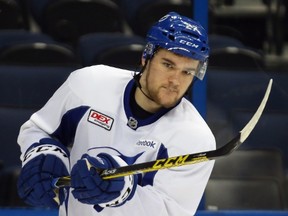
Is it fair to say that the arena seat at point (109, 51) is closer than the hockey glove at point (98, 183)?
No

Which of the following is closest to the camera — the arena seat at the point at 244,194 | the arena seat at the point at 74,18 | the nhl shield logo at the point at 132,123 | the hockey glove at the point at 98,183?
the hockey glove at the point at 98,183

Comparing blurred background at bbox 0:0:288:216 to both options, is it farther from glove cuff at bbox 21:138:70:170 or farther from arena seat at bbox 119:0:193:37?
glove cuff at bbox 21:138:70:170

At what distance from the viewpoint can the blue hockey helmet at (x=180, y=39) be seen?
2.59 metres

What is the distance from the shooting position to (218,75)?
383 centimetres

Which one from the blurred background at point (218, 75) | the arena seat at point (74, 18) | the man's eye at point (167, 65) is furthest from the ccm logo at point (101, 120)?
the arena seat at point (74, 18)

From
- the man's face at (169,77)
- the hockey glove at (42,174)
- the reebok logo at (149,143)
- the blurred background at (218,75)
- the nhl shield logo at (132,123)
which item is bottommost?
the blurred background at (218,75)

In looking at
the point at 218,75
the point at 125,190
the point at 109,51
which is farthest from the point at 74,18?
the point at 125,190

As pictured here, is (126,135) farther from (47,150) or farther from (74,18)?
(74,18)

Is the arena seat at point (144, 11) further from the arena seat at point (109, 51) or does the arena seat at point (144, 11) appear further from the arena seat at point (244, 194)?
the arena seat at point (244, 194)

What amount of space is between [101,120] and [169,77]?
25cm

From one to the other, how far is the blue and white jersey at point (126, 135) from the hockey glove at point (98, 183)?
0.12 metres

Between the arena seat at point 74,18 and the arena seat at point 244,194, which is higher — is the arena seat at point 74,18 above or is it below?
above

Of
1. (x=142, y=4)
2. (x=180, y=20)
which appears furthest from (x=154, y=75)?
(x=142, y=4)

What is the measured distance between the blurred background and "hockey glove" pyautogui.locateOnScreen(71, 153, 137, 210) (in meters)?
1.21
